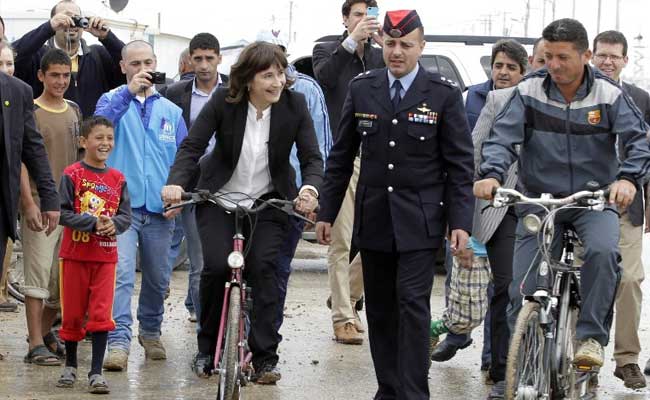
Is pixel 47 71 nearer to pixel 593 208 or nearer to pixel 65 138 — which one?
pixel 65 138

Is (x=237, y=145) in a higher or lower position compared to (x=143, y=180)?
higher

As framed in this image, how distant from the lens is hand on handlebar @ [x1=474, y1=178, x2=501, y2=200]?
284 inches

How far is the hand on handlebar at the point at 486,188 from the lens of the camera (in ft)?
23.7

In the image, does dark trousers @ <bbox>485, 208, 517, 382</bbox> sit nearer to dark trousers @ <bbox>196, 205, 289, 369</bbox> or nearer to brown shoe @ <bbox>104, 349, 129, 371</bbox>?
dark trousers @ <bbox>196, 205, 289, 369</bbox>

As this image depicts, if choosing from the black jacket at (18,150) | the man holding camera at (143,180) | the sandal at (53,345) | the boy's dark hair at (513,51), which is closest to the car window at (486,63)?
the boy's dark hair at (513,51)

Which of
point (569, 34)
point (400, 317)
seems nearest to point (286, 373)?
point (400, 317)

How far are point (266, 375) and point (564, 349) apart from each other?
6.97 ft

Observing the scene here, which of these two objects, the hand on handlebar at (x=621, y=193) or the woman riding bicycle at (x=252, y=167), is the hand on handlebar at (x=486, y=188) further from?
the woman riding bicycle at (x=252, y=167)

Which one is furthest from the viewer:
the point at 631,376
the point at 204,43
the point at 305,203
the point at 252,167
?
the point at 204,43

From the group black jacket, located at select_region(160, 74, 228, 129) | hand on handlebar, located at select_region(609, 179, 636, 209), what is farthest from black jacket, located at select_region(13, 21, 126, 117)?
hand on handlebar, located at select_region(609, 179, 636, 209)

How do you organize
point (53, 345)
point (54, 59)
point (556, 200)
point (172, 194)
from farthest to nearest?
1. point (53, 345)
2. point (54, 59)
3. point (172, 194)
4. point (556, 200)

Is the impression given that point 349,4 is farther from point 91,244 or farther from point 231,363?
point 231,363

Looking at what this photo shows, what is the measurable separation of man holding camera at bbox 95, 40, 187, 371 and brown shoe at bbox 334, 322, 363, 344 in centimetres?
143

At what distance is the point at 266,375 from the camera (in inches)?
345
